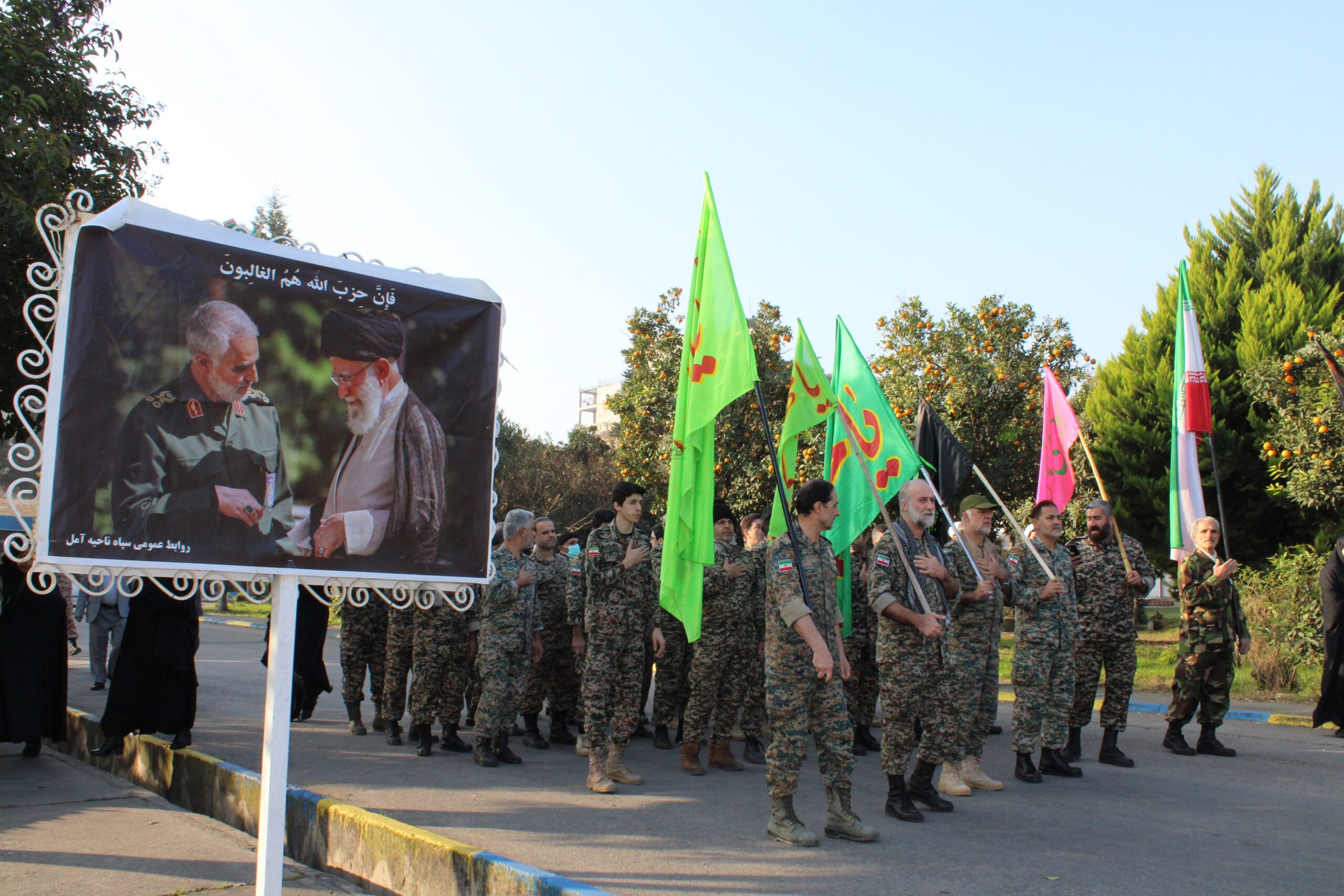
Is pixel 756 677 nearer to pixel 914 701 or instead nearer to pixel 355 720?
pixel 914 701

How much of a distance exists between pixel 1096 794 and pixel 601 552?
3.79m

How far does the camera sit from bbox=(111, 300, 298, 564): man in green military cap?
4016 millimetres

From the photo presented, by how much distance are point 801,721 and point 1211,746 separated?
5212 mm

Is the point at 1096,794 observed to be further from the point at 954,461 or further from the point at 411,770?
the point at 411,770

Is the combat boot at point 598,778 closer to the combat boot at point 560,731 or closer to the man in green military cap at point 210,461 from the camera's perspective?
the combat boot at point 560,731

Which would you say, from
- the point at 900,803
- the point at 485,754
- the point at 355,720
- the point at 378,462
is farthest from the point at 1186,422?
the point at 378,462

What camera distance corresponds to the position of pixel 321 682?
9.59m

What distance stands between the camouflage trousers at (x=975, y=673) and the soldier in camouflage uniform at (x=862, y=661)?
4.61ft

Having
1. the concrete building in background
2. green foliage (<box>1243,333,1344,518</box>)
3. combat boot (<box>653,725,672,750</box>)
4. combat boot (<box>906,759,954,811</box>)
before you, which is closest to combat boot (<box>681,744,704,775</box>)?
combat boot (<box>653,725,672,750</box>)

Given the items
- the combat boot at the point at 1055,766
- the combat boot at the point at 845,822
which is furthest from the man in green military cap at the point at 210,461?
the combat boot at the point at 1055,766

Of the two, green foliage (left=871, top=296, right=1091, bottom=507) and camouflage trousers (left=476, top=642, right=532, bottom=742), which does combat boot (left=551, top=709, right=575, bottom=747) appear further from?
green foliage (left=871, top=296, right=1091, bottom=507)

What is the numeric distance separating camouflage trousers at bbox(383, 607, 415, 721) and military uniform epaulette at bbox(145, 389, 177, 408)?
177 inches

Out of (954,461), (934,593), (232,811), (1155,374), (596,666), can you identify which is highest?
(1155,374)

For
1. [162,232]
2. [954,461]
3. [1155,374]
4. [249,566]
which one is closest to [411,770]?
[249,566]
